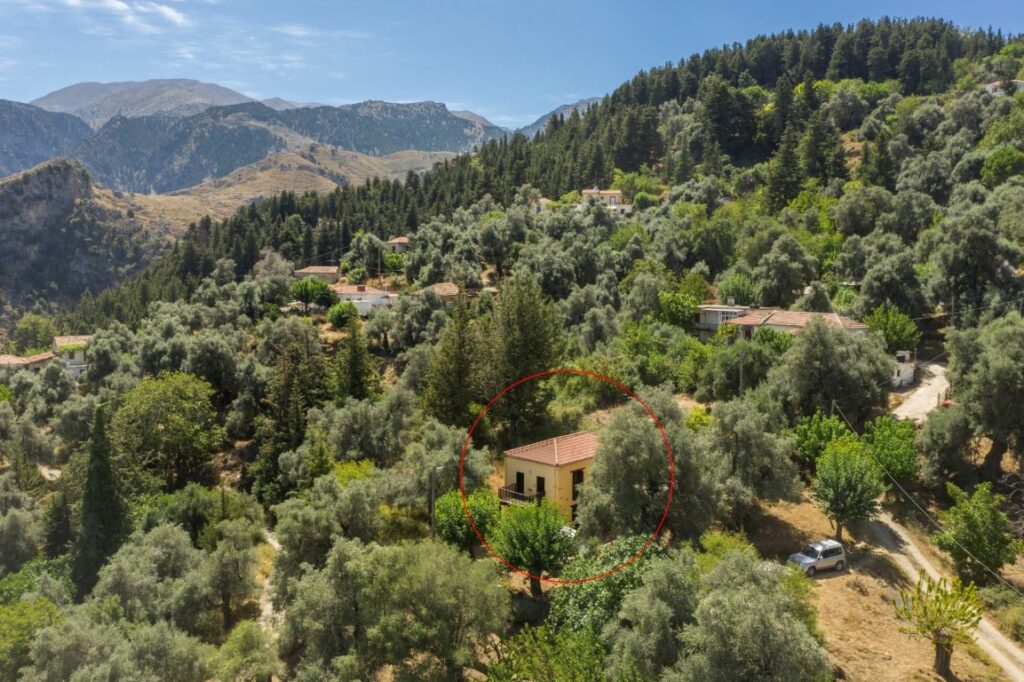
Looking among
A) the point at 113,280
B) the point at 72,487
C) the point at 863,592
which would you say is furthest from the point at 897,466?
the point at 113,280

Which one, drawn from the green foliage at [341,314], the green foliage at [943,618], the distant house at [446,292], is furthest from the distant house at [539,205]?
the green foliage at [943,618]

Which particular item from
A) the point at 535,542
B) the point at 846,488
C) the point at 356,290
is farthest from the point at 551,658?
the point at 356,290

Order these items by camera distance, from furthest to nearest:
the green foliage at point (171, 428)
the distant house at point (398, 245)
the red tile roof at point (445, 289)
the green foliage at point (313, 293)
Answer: the distant house at point (398, 245) → the green foliage at point (313, 293) → the red tile roof at point (445, 289) → the green foliage at point (171, 428)

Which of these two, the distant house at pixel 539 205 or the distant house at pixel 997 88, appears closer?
the distant house at pixel 539 205

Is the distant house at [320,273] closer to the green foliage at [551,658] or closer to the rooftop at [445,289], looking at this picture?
the rooftop at [445,289]

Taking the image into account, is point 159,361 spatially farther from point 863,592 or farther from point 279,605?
point 863,592

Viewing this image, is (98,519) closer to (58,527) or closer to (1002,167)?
(58,527)

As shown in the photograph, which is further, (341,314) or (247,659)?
(341,314)
